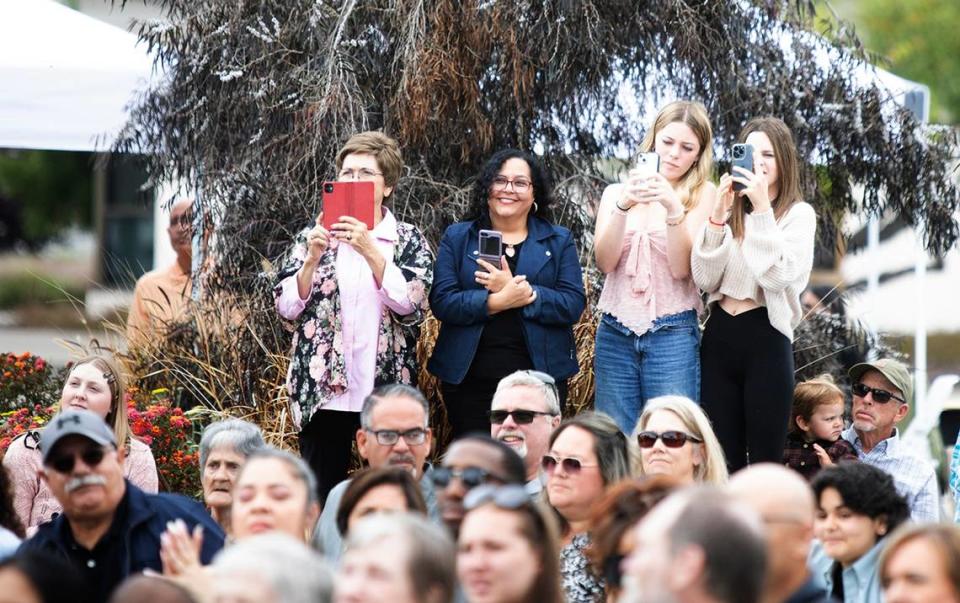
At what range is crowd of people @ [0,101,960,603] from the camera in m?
5.15

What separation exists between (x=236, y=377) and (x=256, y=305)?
1.33 feet

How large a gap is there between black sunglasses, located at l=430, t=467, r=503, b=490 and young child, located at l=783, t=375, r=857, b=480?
8.70ft

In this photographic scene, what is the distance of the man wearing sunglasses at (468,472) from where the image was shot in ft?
17.6

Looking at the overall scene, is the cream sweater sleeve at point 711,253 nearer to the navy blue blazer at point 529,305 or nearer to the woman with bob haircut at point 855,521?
the navy blue blazer at point 529,305

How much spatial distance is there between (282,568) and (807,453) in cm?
394

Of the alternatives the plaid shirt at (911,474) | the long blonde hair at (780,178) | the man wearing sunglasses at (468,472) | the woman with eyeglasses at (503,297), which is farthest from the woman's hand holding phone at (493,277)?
the plaid shirt at (911,474)

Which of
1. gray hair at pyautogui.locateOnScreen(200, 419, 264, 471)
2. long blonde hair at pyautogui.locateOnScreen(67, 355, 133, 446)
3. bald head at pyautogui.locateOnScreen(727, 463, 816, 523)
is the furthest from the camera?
long blonde hair at pyautogui.locateOnScreen(67, 355, 133, 446)

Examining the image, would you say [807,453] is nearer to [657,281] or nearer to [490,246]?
[657,281]

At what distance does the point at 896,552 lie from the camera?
185 inches

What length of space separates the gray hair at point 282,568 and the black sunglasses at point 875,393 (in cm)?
418

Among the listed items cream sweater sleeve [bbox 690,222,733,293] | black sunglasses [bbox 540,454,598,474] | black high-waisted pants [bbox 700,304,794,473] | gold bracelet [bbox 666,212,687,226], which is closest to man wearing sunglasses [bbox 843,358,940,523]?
black high-waisted pants [bbox 700,304,794,473]

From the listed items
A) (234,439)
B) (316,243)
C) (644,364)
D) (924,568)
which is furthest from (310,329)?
(924,568)

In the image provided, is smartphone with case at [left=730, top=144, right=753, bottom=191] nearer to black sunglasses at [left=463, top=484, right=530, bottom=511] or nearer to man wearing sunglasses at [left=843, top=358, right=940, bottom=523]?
man wearing sunglasses at [left=843, top=358, right=940, bottom=523]

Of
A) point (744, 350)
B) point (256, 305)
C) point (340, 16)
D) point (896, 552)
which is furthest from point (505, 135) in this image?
point (896, 552)
